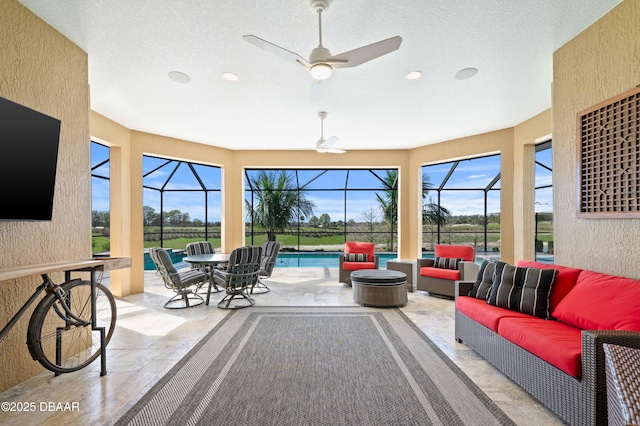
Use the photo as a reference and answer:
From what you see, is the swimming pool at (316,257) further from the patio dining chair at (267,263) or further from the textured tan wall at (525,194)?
the textured tan wall at (525,194)

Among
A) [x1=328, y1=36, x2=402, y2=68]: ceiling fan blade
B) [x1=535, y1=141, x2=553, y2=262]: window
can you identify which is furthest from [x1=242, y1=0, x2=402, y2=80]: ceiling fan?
[x1=535, y1=141, x2=553, y2=262]: window

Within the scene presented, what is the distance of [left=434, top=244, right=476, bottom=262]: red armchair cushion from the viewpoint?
5113 mm

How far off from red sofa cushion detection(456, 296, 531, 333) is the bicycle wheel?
3.48 meters

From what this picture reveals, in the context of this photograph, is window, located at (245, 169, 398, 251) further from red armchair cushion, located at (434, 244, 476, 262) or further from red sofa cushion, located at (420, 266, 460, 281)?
red sofa cushion, located at (420, 266, 460, 281)


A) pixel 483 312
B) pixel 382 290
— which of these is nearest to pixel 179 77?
pixel 382 290

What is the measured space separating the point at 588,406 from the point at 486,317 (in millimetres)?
970

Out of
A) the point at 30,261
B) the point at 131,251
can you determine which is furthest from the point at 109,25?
the point at 131,251

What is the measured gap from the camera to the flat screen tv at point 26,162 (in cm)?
209

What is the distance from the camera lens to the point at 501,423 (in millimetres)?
1831

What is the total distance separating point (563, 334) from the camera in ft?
6.56

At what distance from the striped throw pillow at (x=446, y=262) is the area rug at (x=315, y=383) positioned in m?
1.97

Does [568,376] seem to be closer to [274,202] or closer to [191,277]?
[191,277]

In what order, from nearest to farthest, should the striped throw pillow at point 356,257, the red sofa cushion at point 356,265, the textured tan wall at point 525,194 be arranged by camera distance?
the textured tan wall at point 525,194, the red sofa cushion at point 356,265, the striped throw pillow at point 356,257

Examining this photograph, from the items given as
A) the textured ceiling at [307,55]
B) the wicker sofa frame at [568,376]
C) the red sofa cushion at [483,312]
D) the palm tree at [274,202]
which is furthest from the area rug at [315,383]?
the palm tree at [274,202]
